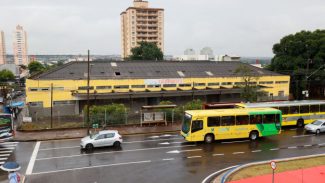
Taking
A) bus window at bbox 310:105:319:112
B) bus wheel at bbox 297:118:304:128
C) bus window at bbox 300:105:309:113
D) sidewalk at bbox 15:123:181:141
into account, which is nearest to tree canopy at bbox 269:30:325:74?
bus window at bbox 310:105:319:112

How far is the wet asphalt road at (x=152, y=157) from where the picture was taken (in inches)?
712

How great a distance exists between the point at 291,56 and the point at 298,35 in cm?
427

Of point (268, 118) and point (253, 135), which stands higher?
point (268, 118)

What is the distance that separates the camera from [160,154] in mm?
22672

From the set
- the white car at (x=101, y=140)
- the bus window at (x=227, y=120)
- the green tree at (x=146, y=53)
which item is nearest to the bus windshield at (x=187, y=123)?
the bus window at (x=227, y=120)

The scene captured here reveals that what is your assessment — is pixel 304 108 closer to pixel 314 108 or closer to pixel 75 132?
pixel 314 108

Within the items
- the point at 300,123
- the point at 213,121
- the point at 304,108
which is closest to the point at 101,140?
the point at 213,121

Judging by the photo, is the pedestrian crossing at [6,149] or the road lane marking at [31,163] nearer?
the road lane marking at [31,163]

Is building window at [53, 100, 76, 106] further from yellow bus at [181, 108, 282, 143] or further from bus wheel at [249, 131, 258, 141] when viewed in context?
bus wheel at [249, 131, 258, 141]

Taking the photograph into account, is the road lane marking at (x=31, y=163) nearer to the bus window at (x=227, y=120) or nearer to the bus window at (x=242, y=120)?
the bus window at (x=227, y=120)

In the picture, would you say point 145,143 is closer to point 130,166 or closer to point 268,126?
point 130,166

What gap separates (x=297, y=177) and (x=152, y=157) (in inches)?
383

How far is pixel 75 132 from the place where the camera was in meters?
30.5

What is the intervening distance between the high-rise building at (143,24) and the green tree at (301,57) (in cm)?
6496
